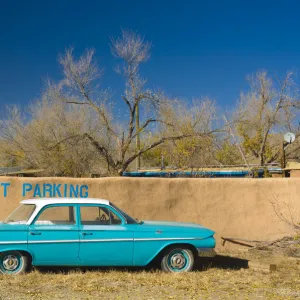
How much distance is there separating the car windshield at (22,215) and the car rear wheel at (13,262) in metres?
0.52

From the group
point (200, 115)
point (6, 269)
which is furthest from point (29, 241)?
point (200, 115)

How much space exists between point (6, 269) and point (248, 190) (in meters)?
5.37

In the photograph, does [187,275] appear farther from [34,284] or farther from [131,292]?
[34,284]

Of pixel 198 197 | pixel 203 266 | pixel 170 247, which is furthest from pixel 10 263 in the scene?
pixel 198 197

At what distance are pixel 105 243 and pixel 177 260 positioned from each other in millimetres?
1219

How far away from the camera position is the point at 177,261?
7555mm

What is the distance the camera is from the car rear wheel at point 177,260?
7512 millimetres

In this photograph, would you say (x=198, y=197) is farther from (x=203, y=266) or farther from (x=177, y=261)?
(x=177, y=261)

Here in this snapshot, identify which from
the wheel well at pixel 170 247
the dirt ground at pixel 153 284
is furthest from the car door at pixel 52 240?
the wheel well at pixel 170 247

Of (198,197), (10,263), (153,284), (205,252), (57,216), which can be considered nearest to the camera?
(153,284)

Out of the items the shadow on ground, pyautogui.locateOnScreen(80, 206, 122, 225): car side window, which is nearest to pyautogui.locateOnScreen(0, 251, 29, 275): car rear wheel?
the shadow on ground

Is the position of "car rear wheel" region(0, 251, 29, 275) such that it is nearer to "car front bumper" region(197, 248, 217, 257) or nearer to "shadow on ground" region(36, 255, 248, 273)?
"shadow on ground" region(36, 255, 248, 273)

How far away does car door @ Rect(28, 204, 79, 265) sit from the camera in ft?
23.4

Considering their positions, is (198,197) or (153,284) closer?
(153,284)
